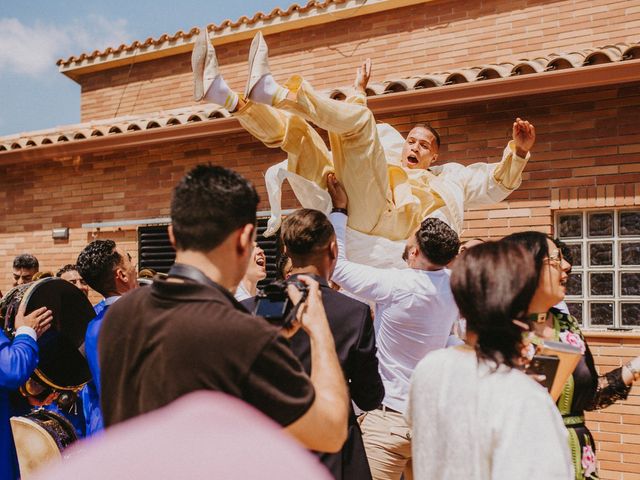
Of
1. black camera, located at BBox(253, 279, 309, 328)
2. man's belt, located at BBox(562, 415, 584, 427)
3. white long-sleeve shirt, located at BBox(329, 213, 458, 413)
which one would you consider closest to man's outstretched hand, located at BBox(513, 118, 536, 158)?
white long-sleeve shirt, located at BBox(329, 213, 458, 413)

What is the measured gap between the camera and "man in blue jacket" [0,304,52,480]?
3262mm

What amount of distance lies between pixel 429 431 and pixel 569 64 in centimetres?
451

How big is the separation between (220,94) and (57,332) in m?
1.86

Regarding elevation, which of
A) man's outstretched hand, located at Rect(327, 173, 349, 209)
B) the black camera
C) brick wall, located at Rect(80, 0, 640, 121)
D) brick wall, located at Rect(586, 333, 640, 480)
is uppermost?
brick wall, located at Rect(80, 0, 640, 121)

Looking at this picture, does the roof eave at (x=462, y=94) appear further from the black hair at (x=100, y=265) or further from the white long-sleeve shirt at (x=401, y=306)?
the black hair at (x=100, y=265)

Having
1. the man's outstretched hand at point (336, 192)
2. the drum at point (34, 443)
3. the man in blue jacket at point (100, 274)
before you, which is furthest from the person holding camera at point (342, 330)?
the drum at point (34, 443)

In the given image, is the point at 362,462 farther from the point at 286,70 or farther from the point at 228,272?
the point at 286,70

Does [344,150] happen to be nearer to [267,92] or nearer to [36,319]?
[267,92]

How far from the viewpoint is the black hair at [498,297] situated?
1804 mm

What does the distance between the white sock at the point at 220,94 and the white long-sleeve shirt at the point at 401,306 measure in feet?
2.72

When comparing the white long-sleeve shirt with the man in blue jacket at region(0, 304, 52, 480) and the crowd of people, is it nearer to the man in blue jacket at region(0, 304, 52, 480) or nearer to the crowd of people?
the crowd of people

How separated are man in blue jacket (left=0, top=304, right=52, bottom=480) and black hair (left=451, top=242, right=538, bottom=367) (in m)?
2.40

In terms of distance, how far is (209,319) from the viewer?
1.60 meters

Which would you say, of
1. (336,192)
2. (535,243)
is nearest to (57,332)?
(336,192)
